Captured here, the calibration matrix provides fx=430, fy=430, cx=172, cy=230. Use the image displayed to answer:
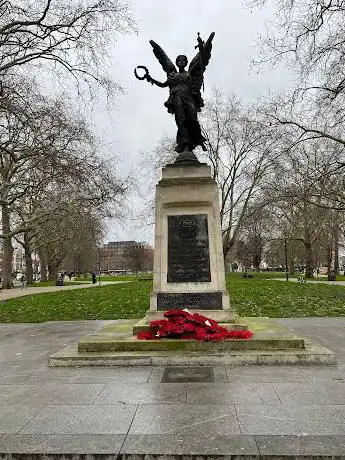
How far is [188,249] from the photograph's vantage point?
27.8ft

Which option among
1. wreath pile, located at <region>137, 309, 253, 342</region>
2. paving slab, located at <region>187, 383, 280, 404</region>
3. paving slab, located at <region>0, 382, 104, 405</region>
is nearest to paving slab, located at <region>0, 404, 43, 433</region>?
paving slab, located at <region>0, 382, 104, 405</region>

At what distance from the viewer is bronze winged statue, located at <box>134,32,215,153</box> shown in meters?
9.12

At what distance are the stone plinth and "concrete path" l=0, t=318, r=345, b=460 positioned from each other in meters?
2.01

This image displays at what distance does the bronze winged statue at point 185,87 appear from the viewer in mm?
9125

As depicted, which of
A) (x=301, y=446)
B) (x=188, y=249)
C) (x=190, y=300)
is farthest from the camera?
(x=188, y=249)

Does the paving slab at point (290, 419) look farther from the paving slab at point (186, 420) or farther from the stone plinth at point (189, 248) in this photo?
the stone plinth at point (189, 248)

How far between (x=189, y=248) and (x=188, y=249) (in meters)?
0.03

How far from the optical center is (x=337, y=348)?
7.83 meters

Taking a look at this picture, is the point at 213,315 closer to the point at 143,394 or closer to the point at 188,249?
the point at 188,249

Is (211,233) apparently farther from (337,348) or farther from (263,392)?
(263,392)

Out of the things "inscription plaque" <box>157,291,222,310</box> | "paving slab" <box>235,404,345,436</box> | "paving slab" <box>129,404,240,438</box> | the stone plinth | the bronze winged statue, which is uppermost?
the bronze winged statue

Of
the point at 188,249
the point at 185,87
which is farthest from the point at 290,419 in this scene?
the point at 185,87

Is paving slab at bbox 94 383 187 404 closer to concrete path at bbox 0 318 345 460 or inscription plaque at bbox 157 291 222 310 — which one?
concrete path at bbox 0 318 345 460

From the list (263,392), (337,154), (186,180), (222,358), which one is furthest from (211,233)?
(337,154)
